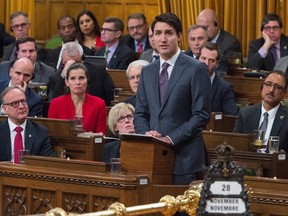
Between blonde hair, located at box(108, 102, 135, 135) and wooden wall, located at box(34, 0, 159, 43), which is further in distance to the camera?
wooden wall, located at box(34, 0, 159, 43)

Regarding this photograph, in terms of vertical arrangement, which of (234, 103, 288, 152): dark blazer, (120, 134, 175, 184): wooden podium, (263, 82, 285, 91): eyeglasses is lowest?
(120, 134, 175, 184): wooden podium

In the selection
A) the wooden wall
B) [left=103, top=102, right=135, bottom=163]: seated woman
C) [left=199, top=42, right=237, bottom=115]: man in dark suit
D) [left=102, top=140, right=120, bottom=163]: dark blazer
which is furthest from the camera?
the wooden wall

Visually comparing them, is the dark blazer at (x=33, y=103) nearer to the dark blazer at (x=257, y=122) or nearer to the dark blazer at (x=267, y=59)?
the dark blazer at (x=257, y=122)

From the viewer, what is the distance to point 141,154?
6.36 metres

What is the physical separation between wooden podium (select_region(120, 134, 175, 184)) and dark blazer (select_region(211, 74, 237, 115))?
315 centimetres

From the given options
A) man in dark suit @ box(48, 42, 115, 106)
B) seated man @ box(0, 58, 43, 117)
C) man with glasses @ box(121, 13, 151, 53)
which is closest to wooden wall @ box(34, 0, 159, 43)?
man with glasses @ box(121, 13, 151, 53)

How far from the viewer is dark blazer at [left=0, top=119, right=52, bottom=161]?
770 cm

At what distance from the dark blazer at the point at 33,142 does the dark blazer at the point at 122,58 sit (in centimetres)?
424

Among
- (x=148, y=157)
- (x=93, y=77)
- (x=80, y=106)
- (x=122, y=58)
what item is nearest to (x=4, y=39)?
(x=122, y=58)

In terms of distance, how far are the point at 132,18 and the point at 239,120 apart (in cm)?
433

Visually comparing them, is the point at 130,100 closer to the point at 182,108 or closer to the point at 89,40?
the point at 182,108

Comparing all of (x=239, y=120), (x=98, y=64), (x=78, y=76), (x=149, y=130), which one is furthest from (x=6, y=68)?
(x=149, y=130)

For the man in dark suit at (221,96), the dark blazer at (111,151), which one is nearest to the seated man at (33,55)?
the man in dark suit at (221,96)

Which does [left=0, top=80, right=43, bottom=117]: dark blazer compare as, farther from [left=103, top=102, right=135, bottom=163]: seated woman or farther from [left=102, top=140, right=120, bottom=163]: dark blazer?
[left=102, top=140, right=120, bottom=163]: dark blazer
